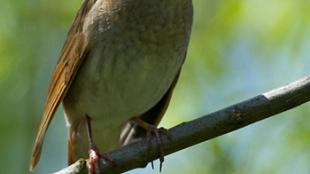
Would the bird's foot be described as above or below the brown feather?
above

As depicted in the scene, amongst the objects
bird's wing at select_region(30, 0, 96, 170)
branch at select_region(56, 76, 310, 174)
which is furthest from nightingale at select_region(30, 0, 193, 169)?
branch at select_region(56, 76, 310, 174)

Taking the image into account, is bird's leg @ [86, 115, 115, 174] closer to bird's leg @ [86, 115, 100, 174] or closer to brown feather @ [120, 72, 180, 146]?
bird's leg @ [86, 115, 100, 174]

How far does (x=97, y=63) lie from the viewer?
5422 millimetres

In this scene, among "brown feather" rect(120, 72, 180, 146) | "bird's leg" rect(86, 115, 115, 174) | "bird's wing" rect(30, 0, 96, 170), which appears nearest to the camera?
"bird's leg" rect(86, 115, 115, 174)

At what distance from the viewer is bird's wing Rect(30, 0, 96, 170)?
557 cm

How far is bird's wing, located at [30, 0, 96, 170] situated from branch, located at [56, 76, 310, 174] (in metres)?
1.11

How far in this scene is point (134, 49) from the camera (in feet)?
17.4

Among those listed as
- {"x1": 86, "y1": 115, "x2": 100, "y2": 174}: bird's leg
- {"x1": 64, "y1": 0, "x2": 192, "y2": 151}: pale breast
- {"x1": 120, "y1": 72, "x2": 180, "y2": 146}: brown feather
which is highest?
{"x1": 64, "y1": 0, "x2": 192, "y2": 151}: pale breast

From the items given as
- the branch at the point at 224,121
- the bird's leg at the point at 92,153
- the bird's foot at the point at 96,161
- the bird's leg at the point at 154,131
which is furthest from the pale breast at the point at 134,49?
the branch at the point at 224,121

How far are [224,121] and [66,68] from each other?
1.70 metres

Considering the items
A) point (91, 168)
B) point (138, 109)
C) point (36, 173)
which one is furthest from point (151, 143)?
point (36, 173)

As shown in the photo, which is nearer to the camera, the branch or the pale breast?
the branch

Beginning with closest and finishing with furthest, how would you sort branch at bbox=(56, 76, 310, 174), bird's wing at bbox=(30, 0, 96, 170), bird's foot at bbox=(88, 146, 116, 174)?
1. branch at bbox=(56, 76, 310, 174)
2. bird's foot at bbox=(88, 146, 116, 174)
3. bird's wing at bbox=(30, 0, 96, 170)

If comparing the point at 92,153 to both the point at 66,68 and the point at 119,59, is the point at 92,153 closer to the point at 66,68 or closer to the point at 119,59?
the point at 119,59
